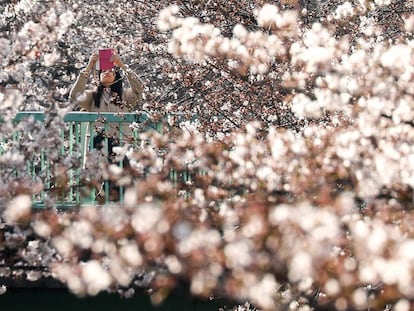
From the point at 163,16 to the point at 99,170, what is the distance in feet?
4.15

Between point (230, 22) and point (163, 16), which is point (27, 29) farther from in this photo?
point (230, 22)

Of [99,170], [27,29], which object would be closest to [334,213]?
[99,170]

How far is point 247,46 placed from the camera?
23.1 feet

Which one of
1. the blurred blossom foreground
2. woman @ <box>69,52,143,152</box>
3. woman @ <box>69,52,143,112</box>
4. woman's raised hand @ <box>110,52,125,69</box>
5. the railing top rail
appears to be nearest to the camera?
the blurred blossom foreground

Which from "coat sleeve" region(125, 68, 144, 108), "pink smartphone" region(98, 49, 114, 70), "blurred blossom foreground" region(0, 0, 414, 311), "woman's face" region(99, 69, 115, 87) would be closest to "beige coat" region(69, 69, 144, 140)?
"coat sleeve" region(125, 68, 144, 108)

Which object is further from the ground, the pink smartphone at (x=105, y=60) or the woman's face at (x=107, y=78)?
the pink smartphone at (x=105, y=60)

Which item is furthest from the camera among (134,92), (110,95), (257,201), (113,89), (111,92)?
(113,89)

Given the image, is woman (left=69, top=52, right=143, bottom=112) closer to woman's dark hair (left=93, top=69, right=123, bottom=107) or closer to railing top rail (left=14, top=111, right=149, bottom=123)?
woman's dark hair (left=93, top=69, right=123, bottom=107)

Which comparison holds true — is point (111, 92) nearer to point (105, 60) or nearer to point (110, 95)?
point (110, 95)

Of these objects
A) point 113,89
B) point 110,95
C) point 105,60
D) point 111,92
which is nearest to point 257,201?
point 110,95

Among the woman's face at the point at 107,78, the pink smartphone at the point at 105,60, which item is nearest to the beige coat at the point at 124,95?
the woman's face at the point at 107,78

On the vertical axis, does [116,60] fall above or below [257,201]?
above

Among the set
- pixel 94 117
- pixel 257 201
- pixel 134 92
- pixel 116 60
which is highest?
pixel 116 60

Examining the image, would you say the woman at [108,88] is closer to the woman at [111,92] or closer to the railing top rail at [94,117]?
the woman at [111,92]
